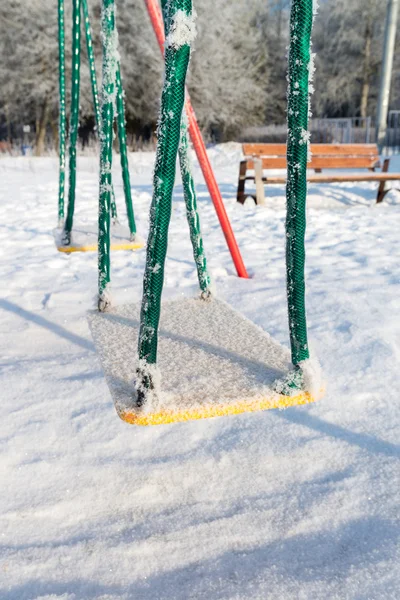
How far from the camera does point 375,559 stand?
46.6 inches

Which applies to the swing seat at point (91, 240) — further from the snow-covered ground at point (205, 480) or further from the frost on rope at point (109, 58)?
the frost on rope at point (109, 58)

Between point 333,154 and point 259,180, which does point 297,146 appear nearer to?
point 259,180

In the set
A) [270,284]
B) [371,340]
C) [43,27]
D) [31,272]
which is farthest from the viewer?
[43,27]

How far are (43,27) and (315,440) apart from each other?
18074 millimetres

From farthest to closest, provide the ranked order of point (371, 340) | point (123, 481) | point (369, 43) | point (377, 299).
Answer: point (369, 43) → point (377, 299) → point (371, 340) → point (123, 481)

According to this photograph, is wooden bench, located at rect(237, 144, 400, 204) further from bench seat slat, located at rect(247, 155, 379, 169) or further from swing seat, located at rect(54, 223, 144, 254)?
swing seat, located at rect(54, 223, 144, 254)

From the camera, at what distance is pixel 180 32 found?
4.03 feet

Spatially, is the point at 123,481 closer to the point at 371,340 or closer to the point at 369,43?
the point at 371,340

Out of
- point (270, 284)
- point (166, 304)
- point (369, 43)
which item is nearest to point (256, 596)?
point (166, 304)

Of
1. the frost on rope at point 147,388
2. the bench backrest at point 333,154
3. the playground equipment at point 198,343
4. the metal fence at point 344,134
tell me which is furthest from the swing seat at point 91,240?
the metal fence at point 344,134

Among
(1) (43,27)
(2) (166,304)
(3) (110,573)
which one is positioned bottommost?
(3) (110,573)

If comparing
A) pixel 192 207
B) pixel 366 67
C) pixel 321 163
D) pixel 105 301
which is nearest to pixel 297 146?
pixel 192 207

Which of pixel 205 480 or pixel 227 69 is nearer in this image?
pixel 205 480

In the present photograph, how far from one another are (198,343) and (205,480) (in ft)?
1.66
